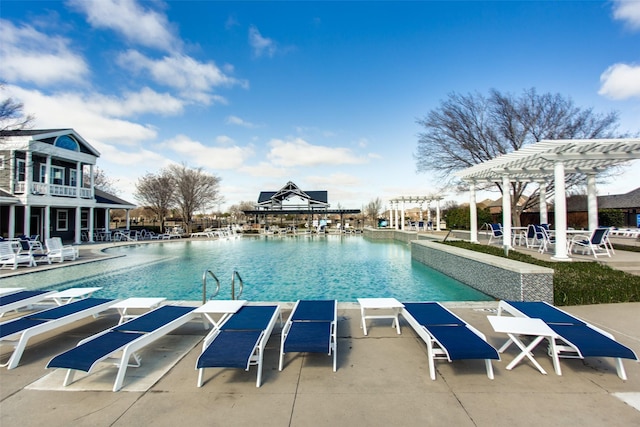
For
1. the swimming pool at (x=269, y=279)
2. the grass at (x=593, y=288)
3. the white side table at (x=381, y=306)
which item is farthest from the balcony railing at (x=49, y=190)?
the grass at (x=593, y=288)

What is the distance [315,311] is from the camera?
4211mm

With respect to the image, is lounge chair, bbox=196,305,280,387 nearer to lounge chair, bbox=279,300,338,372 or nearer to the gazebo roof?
lounge chair, bbox=279,300,338,372

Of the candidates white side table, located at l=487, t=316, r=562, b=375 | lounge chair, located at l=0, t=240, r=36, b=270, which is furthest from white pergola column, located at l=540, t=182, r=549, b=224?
lounge chair, located at l=0, t=240, r=36, b=270

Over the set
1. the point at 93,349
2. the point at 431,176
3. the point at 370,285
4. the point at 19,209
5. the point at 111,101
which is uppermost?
the point at 111,101

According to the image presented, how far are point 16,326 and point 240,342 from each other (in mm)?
2807

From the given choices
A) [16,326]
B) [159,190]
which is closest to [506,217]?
[16,326]

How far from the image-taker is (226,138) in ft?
71.3

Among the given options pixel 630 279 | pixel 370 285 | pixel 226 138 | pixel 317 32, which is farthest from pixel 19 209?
pixel 630 279

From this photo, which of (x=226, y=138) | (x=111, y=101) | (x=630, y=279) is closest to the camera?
(x=630, y=279)

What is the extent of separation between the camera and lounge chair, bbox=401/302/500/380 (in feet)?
9.45

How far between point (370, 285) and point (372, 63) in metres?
11.0

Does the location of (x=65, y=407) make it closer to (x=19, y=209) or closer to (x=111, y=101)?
(x=111, y=101)

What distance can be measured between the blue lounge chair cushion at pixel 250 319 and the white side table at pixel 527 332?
2.60 meters

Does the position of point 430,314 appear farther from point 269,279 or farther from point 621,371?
point 269,279
